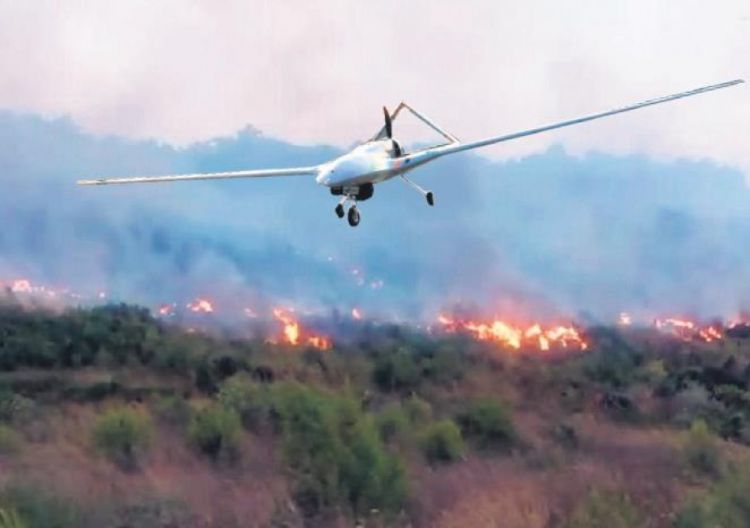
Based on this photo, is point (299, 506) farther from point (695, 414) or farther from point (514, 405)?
point (695, 414)

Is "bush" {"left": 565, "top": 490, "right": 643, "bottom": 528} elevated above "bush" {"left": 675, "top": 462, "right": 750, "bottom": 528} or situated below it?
above

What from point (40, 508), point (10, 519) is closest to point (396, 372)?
point (40, 508)

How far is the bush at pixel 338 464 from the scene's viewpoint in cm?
2530

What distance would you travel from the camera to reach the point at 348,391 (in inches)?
1387

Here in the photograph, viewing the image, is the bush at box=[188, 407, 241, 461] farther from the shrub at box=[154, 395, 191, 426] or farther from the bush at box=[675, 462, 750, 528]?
the bush at box=[675, 462, 750, 528]

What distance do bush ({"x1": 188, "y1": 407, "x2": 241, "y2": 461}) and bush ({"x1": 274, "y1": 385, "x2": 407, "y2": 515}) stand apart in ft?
6.32

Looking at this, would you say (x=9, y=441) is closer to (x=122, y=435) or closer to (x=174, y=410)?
(x=122, y=435)

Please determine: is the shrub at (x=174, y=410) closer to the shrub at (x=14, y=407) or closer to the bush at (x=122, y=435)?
the bush at (x=122, y=435)

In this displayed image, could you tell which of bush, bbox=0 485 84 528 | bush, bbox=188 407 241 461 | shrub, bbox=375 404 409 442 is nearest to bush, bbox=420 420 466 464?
shrub, bbox=375 404 409 442

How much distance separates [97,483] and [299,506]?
4.00 meters

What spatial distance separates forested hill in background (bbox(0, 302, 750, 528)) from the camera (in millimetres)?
24281

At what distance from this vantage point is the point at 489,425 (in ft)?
122

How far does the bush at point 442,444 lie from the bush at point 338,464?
411cm

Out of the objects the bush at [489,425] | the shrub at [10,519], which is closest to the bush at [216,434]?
the bush at [489,425]
